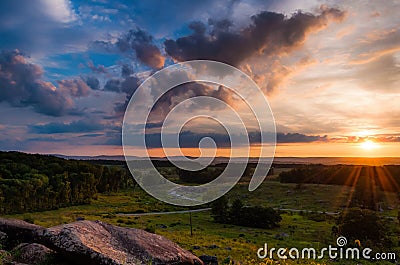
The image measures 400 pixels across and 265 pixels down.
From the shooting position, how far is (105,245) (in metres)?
17.3

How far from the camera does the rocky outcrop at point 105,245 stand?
632 inches

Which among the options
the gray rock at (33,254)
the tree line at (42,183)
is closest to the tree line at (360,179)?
the tree line at (42,183)

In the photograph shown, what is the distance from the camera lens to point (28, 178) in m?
107

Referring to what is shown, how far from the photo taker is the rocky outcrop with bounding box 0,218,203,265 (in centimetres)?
1606

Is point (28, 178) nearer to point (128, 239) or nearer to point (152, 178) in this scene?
point (152, 178)

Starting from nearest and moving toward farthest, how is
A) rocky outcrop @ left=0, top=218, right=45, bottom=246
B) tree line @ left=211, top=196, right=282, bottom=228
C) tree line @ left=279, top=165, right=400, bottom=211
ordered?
rocky outcrop @ left=0, top=218, right=45, bottom=246
tree line @ left=211, top=196, right=282, bottom=228
tree line @ left=279, top=165, right=400, bottom=211

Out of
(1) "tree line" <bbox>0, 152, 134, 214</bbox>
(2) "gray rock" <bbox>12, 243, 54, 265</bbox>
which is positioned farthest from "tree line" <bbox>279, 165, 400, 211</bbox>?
(2) "gray rock" <bbox>12, 243, 54, 265</bbox>

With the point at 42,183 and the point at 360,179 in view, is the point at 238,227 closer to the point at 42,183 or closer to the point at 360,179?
the point at 42,183

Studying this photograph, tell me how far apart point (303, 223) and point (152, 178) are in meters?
76.9

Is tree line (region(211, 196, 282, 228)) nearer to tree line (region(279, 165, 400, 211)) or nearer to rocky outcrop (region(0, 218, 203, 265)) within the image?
tree line (region(279, 165, 400, 211))

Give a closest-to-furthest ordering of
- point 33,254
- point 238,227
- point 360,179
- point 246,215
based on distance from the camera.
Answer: point 33,254
point 238,227
point 246,215
point 360,179

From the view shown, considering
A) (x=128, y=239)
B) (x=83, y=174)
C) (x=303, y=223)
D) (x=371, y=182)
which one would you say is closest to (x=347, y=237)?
(x=303, y=223)

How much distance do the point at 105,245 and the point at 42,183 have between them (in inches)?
3898

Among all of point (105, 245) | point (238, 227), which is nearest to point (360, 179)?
point (238, 227)
